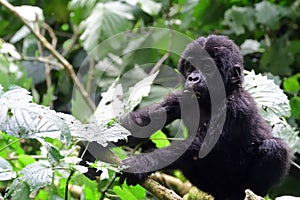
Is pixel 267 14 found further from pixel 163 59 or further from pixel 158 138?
pixel 158 138

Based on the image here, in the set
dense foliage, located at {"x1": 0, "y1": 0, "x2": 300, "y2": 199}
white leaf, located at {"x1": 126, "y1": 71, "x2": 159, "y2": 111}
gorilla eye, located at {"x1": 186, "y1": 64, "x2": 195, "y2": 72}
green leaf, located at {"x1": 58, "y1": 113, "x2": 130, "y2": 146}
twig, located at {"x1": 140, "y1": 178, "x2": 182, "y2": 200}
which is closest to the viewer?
green leaf, located at {"x1": 58, "y1": 113, "x2": 130, "y2": 146}

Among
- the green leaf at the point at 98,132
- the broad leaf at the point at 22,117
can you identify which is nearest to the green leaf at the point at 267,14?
the green leaf at the point at 98,132

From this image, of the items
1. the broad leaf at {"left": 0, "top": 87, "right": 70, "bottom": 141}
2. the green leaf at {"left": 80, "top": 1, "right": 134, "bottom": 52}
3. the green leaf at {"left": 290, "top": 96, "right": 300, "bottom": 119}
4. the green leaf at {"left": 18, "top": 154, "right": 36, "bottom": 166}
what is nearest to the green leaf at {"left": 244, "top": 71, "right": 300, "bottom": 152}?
the green leaf at {"left": 290, "top": 96, "right": 300, "bottom": 119}

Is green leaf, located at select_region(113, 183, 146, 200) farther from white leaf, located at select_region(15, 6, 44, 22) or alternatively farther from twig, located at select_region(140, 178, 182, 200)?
white leaf, located at select_region(15, 6, 44, 22)

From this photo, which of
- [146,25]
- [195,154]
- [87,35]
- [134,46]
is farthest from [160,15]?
[195,154]

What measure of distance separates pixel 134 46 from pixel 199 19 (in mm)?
584

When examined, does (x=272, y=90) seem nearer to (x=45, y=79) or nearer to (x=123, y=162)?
(x=123, y=162)

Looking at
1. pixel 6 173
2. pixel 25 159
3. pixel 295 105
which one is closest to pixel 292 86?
pixel 295 105

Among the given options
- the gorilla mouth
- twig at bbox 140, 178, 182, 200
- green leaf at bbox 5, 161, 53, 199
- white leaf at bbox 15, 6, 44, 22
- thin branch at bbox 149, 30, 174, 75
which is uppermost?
the gorilla mouth

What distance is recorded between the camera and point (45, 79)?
4.59 meters

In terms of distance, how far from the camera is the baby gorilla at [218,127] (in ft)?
8.10

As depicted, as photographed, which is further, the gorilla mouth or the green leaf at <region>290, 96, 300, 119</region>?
the green leaf at <region>290, 96, 300, 119</region>

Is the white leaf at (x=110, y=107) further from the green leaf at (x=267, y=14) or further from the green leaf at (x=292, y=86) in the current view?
the green leaf at (x=267, y=14)

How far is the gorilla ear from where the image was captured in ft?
8.73
